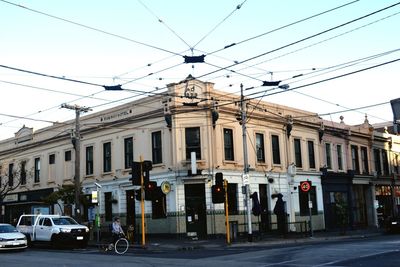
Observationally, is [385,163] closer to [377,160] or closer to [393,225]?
[377,160]

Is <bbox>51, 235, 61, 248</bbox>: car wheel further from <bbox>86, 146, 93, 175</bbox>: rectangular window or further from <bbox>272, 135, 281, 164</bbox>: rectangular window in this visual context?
<bbox>272, 135, 281, 164</bbox>: rectangular window

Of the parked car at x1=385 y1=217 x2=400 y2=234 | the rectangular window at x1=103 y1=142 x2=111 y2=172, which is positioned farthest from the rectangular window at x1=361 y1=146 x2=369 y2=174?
the rectangular window at x1=103 y1=142 x2=111 y2=172

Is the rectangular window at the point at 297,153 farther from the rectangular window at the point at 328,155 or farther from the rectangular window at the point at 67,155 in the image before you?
the rectangular window at the point at 67,155

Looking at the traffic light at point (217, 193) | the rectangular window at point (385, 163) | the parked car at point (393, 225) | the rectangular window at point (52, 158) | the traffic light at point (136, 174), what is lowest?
the parked car at point (393, 225)

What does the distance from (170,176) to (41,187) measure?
15375 mm

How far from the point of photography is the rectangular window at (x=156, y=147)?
104ft

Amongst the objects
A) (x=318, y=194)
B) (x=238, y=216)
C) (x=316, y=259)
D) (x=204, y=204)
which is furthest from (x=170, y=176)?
(x=316, y=259)

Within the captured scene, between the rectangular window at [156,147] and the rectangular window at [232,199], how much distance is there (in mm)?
4779

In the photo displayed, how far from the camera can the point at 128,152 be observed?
34.0 m

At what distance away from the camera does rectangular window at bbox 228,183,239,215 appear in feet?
103

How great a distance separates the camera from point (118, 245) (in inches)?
872

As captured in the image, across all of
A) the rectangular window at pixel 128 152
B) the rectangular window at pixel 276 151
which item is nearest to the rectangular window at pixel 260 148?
the rectangular window at pixel 276 151

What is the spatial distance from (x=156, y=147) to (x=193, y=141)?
269 cm

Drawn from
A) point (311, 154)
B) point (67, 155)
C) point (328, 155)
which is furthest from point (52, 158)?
point (328, 155)
